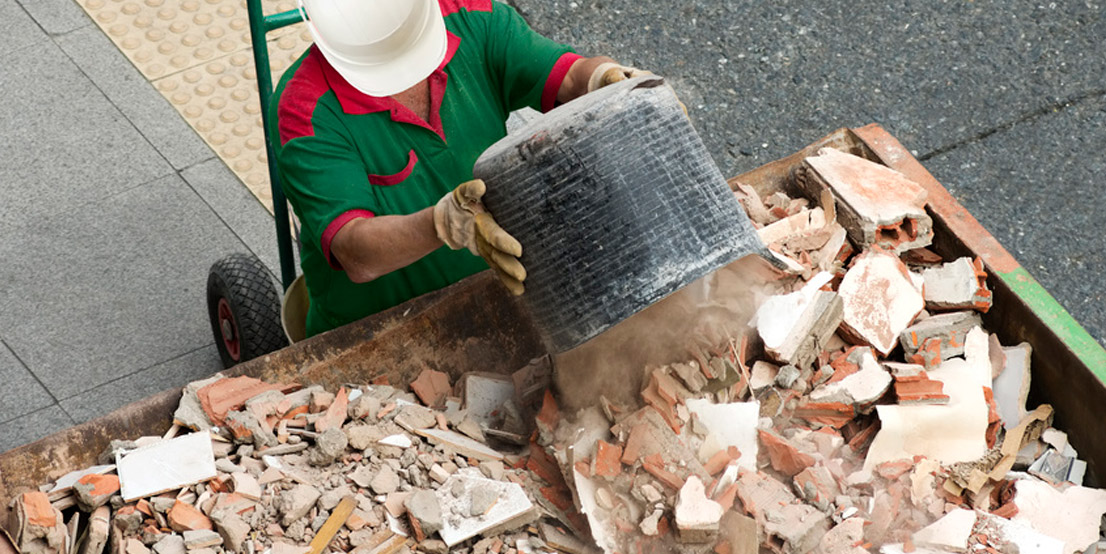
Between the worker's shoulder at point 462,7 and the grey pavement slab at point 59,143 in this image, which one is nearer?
the worker's shoulder at point 462,7

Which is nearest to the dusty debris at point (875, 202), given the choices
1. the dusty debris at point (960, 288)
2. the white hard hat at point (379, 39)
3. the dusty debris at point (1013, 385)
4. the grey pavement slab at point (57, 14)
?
the dusty debris at point (960, 288)

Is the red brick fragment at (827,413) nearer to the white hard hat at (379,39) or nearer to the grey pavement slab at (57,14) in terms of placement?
the white hard hat at (379,39)

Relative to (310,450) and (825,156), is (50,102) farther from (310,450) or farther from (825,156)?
(825,156)

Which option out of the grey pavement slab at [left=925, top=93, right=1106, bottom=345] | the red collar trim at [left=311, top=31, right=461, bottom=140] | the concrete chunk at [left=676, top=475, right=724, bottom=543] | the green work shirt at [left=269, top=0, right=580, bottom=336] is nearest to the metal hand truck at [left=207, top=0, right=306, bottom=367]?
the green work shirt at [left=269, top=0, right=580, bottom=336]

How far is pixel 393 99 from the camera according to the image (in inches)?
115

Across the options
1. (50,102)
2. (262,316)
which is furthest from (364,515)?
(50,102)

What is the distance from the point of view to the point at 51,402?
12.9 ft

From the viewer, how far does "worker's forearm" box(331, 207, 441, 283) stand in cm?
268

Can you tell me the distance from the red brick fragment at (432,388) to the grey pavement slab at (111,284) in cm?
145

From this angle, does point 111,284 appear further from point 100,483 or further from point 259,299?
point 100,483

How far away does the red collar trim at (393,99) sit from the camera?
9.47 feet

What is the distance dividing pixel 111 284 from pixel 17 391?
55 cm

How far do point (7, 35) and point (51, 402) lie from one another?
2166 mm

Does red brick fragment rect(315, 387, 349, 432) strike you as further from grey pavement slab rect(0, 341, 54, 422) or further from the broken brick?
grey pavement slab rect(0, 341, 54, 422)
